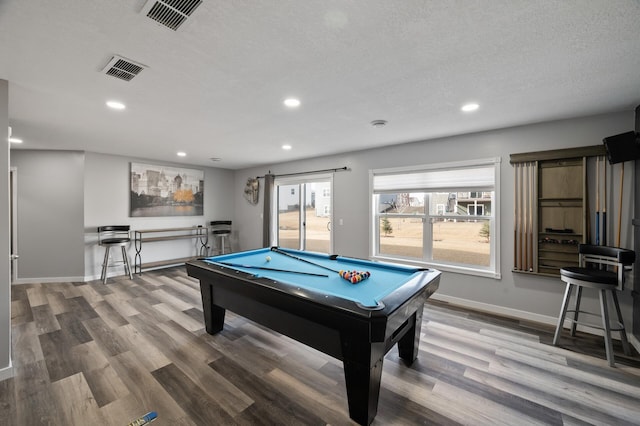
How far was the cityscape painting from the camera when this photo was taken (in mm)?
5512

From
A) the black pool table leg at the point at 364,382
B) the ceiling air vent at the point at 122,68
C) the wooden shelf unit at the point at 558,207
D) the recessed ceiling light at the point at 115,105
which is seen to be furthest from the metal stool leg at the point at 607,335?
the recessed ceiling light at the point at 115,105

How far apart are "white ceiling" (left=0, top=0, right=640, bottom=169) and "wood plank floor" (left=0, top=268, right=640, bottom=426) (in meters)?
2.45

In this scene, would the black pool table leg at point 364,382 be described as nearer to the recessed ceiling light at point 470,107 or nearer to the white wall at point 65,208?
the recessed ceiling light at point 470,107

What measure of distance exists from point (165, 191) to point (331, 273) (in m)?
5.14

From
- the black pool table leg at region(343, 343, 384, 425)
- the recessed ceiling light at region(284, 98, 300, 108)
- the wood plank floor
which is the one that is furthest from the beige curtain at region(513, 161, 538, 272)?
the recessed ceiling light at region(284, 98, 300, 108)

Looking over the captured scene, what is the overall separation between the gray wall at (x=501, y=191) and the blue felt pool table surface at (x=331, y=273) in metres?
1.72

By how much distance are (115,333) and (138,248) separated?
3.26 meters

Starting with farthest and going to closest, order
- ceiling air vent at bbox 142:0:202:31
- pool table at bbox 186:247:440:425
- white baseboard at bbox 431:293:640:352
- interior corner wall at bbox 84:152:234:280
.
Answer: interior corner wall at bbox 84:152:234:280
white baseboard at bbox 431:293:640:352
pool table at bbox 186:247:440:425
ceiling air vent at bbox 142:0:202:31

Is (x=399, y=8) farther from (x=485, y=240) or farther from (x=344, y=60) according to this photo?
(x=485, y=240)

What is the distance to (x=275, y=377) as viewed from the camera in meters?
2.13

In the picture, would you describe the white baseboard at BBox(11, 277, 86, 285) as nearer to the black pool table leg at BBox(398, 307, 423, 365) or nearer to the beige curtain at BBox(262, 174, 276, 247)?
the beige curtain at BBox(262, 174, 276, 247)

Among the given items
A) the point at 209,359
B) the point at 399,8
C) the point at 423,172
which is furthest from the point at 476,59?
the point at 209,359

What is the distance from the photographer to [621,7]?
1337 mm

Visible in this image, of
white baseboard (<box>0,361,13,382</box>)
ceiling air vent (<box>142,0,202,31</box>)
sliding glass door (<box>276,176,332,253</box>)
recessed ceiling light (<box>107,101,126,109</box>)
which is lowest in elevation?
white baseboard (<box>0,361,13,382</box>)
